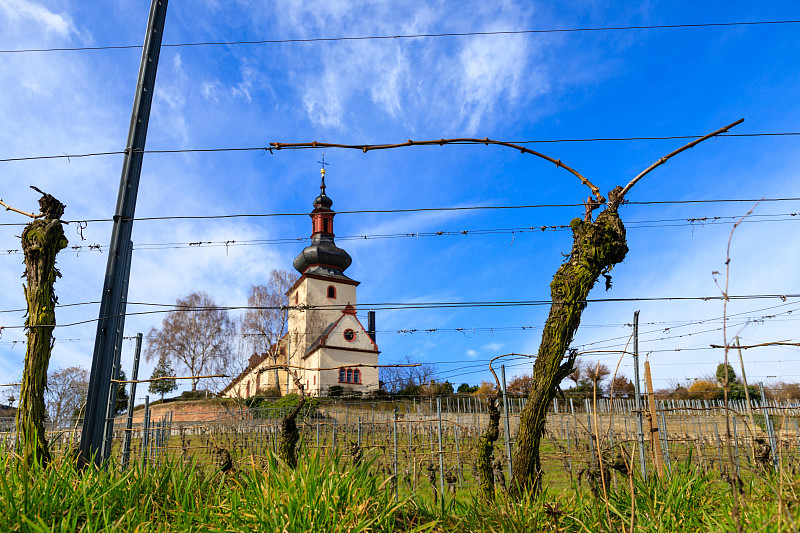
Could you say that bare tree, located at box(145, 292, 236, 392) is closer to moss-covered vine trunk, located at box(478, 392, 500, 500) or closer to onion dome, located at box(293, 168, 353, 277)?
onion dome, located at box(293, 168, 353, 277)

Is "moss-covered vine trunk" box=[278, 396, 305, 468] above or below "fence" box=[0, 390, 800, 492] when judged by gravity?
above

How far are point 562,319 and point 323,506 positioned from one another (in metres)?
2.32

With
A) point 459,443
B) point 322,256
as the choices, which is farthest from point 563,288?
point 322,256

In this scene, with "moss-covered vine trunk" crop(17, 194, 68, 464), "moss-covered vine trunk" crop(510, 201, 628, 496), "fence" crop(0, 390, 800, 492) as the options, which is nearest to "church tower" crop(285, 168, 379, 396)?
"fence" crop(0, 390, 800, 492)

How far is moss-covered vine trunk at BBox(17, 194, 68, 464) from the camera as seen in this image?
4.52 metres

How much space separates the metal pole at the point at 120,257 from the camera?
16.3 ft

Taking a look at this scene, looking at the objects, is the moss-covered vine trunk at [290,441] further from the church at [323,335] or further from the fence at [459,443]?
the church at [323,335]

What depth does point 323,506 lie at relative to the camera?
2.63m

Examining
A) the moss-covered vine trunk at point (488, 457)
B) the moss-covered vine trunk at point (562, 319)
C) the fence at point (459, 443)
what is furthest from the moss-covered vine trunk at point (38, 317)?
the moss-covered vine trunk at point (562, 319)

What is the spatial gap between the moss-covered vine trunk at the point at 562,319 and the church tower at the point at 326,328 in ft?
97.2

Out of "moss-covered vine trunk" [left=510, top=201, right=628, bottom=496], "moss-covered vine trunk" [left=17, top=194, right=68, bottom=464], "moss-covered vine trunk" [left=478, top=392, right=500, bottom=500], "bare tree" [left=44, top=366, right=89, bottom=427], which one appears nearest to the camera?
"moss-covered vine trunk" [left=510, top=201, right=628, bottom=496]

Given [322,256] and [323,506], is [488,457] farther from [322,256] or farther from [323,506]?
[322,256]

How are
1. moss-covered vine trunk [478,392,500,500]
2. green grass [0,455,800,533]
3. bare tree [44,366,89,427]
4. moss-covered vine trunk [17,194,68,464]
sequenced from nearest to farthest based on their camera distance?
green grass [0,455,800,533]
moss-covered vine trunk [478,392,500,500]
moss-covered vine trunk [17,194,68,464]
bare tree [44,366,89,427]

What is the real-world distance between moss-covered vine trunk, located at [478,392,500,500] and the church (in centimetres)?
2912
